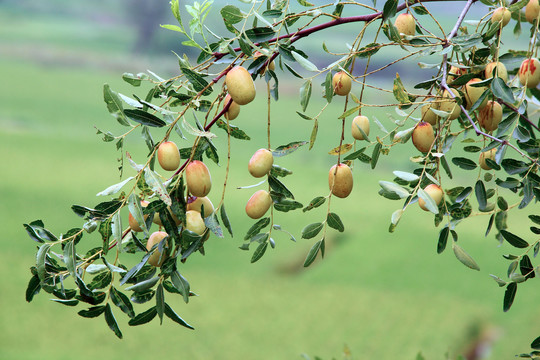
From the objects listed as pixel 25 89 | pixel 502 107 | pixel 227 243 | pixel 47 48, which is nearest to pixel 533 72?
pixel 502 107

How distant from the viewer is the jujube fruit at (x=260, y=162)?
338 mm

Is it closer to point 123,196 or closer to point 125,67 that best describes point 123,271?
point 123,196

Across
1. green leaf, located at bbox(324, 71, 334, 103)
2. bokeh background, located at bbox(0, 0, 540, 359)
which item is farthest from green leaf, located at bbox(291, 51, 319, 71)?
bokeh background, located at bbox(0, 0, 540, 359)

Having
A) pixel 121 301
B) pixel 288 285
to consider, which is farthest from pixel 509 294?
pixel 288 285

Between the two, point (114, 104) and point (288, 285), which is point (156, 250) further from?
point (288, 285)

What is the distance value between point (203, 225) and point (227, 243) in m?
1.71

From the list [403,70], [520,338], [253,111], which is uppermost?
[520,338]

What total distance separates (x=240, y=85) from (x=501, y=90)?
0.44ft

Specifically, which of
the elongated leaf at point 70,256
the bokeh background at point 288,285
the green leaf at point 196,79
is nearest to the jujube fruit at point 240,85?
the green leaf at point 196,79

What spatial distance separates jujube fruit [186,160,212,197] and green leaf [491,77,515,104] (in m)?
0.15

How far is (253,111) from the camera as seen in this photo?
12.7ft

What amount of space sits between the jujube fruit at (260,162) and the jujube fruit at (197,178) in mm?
38

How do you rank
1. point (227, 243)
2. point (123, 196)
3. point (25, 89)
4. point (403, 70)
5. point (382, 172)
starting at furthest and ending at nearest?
1. point (25, 89)
2. point (403, 70)
3. point (382, 172)
4. point (227, 243)
5. point (123, 196)

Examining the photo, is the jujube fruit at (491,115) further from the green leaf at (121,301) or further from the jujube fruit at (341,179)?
the green leaf at (121,301)
